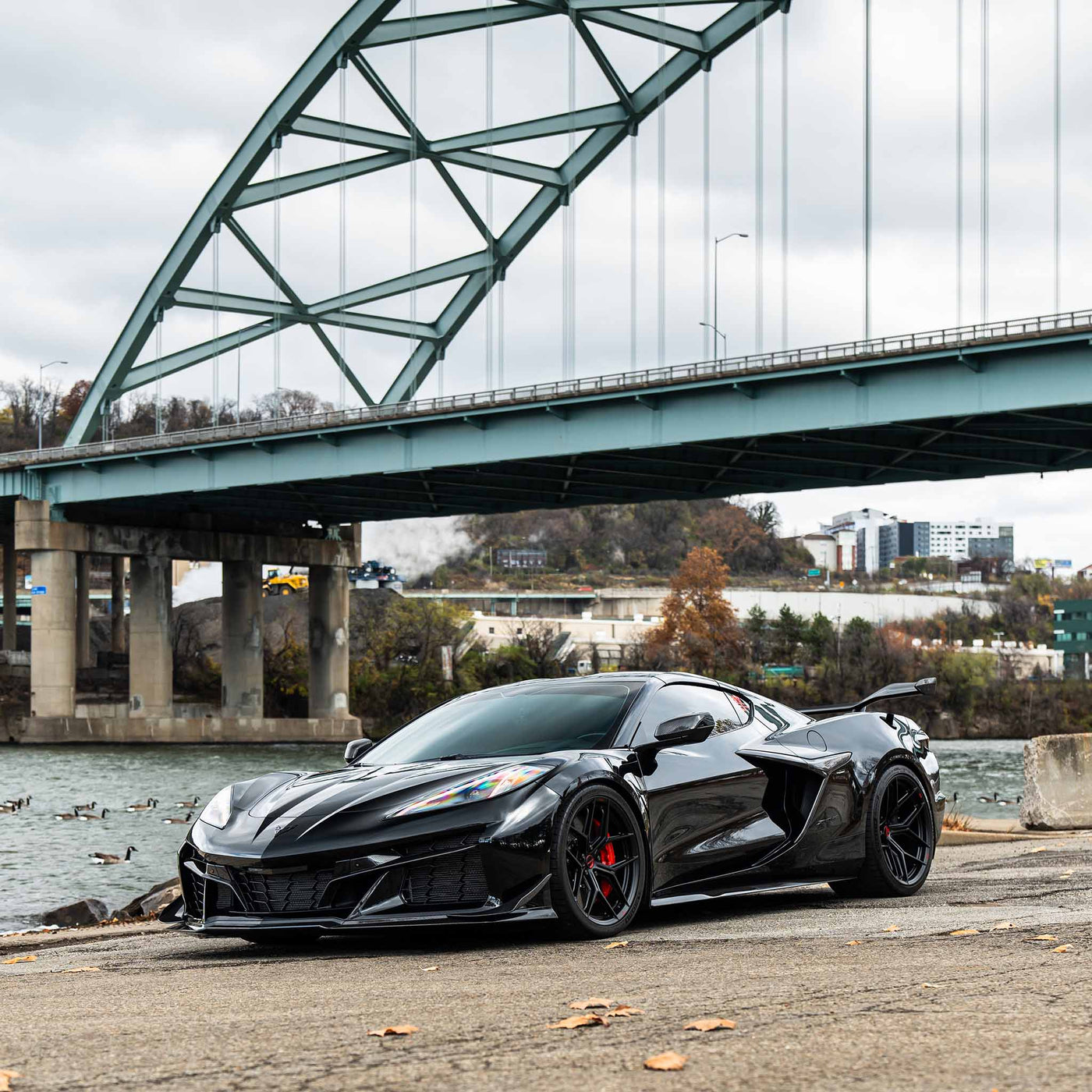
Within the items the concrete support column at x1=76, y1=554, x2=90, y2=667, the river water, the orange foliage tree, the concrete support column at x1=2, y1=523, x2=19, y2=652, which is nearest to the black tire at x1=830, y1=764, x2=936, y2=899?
the river water

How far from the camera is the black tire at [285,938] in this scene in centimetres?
617

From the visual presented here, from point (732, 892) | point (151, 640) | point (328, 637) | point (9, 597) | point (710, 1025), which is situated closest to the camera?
point (710, 1025)

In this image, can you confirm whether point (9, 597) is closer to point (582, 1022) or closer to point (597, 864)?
point (597, 864)

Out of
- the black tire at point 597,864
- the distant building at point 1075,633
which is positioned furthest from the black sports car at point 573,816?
the distant building at point 1075,633

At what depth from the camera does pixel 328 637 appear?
67125mm

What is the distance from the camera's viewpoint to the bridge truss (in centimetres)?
5403

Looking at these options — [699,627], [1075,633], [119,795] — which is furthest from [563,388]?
[1075,633]

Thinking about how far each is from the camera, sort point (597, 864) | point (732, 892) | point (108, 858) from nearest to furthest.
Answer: point (597, 864), point (732, 892), point (108, 858)

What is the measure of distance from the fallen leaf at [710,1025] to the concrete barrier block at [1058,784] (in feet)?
32.6

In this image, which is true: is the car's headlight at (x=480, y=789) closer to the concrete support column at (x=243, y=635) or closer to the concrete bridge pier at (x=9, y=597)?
the concrete support column at (x=243, y=635)

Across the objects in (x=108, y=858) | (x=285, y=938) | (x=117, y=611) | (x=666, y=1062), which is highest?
(x=117, y=611)

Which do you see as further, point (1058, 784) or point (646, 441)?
point (646, 441)

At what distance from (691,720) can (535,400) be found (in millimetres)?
36272

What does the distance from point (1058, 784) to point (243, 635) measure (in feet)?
181
